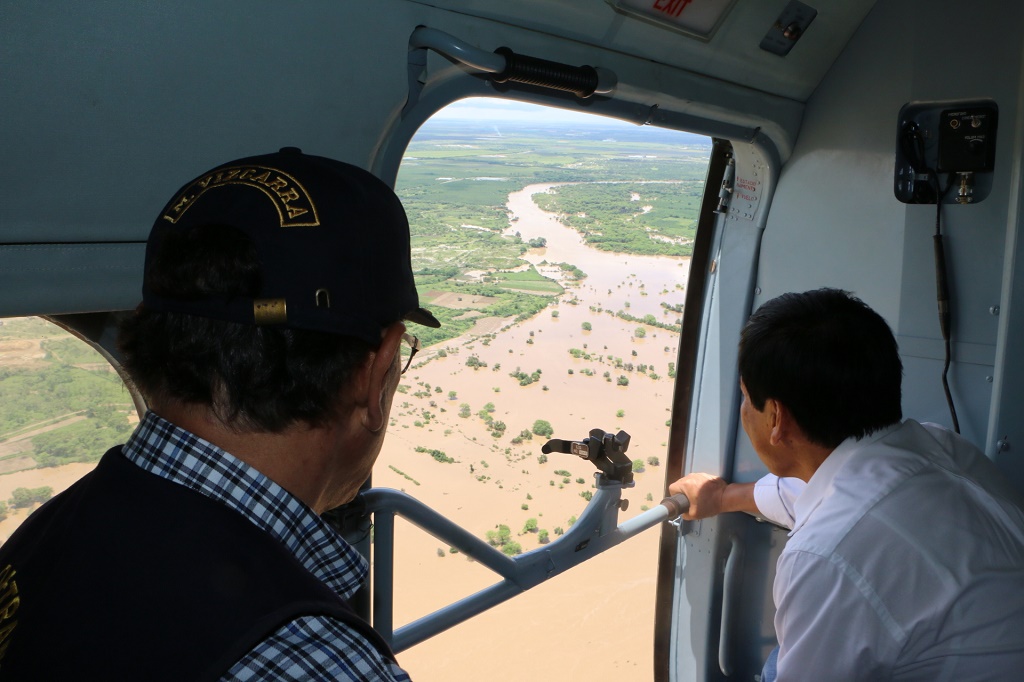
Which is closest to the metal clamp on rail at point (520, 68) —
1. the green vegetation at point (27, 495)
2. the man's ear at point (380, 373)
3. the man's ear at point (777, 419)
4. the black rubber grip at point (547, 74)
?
the black rubber grip at point (547, 74)

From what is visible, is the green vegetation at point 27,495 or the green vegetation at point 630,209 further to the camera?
the green vegetation at point 630,209

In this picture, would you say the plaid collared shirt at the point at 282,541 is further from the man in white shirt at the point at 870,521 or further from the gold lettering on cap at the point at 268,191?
the man in white shirt at the point at 870,521

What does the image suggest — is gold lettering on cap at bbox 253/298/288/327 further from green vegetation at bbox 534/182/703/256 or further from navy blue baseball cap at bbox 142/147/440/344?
green vegetation at bbox 534/182/703/256

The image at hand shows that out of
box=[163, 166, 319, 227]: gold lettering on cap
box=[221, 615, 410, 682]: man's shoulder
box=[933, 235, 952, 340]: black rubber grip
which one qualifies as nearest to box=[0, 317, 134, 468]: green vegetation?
box=[163, 166, 319, 227]: gold lettering on cap

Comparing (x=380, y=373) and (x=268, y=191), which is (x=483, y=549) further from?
(x=268, y=191)

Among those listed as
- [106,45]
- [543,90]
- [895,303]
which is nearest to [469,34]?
[543,90]
